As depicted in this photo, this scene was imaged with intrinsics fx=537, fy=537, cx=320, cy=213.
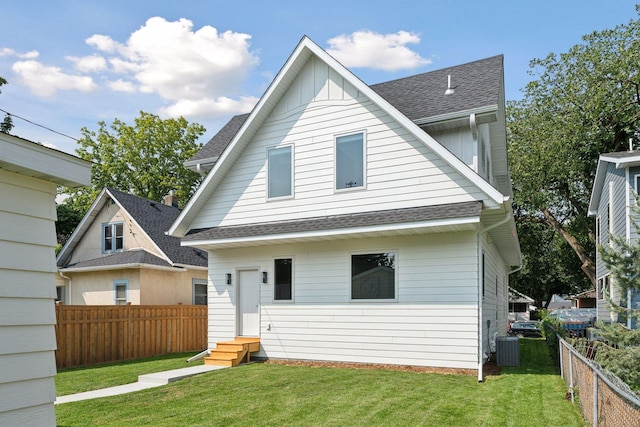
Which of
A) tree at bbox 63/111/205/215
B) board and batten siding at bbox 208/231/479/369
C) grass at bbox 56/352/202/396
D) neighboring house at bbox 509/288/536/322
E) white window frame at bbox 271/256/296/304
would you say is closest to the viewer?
grass at bbox 56/352/202/396

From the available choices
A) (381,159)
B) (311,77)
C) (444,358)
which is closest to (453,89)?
(381,159)

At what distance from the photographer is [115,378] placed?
459 inches

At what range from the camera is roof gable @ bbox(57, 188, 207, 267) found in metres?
20.2

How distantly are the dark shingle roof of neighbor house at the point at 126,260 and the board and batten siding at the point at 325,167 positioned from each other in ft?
15.1

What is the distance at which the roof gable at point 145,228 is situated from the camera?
66.3ft

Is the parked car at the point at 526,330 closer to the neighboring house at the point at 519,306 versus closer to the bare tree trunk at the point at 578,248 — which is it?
the bare tree trunk at the point at 578,248

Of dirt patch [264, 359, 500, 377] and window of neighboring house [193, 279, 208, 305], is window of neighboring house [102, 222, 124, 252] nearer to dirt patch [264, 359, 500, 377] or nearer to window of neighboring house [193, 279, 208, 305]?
window of neighboring house [193, 279, 208, 305]

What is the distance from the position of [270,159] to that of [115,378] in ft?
21.1

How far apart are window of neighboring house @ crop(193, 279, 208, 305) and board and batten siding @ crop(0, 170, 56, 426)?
652 inches

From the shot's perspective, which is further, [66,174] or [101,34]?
[101,34]

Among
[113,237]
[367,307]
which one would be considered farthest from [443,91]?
[113,237]

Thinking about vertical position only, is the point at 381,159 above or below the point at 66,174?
above

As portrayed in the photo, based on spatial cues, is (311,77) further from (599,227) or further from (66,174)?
(599,227)

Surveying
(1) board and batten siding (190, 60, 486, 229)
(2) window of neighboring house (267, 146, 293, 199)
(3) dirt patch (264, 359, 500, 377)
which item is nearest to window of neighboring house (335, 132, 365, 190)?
(1) board and batten siding (190, 60, 486, 229)
